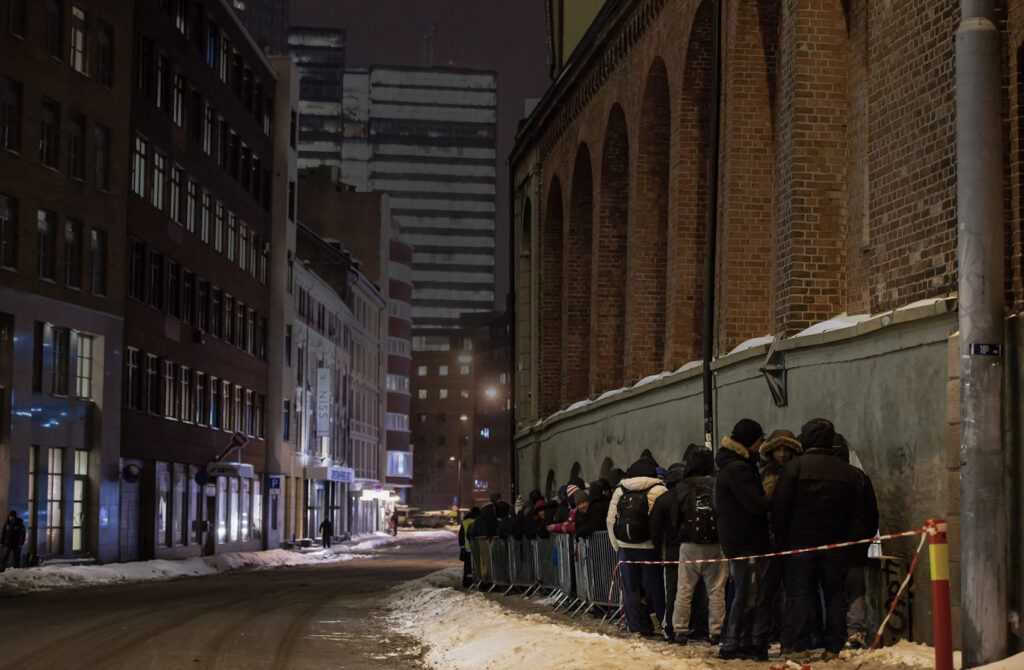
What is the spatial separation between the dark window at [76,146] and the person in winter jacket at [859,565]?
30532 millimetres

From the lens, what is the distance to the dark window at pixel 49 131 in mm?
38031

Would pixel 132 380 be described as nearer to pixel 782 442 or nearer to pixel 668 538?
pixel 668 538

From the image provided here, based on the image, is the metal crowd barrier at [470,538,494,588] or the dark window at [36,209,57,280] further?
the dark window at [36,209,57,280]

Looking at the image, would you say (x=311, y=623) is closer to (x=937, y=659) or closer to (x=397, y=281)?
(x=937, y=659)

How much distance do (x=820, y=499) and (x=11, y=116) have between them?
95.4 ft

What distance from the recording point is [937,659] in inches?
378

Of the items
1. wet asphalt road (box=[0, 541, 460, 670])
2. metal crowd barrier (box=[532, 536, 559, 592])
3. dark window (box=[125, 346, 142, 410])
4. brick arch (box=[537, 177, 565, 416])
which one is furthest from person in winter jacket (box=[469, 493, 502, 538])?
dark window (box=[125, 346, 142, 410])

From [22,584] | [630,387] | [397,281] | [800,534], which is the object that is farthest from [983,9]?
[397,281]

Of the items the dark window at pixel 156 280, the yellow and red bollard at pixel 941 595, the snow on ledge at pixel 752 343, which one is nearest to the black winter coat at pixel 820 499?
the yellow and red bollard at pixel 941 595

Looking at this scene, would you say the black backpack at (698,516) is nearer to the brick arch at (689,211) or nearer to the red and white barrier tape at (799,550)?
the red and white barrier tape at (799,550)

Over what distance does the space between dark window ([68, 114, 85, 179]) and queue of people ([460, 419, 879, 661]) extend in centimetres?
2794

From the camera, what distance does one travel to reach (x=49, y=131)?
3841cm

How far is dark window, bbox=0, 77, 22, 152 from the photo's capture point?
3616 cm

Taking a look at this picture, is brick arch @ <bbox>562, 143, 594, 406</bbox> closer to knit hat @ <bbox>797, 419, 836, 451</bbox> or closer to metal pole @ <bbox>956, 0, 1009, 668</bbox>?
knit hat @ <bbox>797, 419, 836, 451</bbox>
